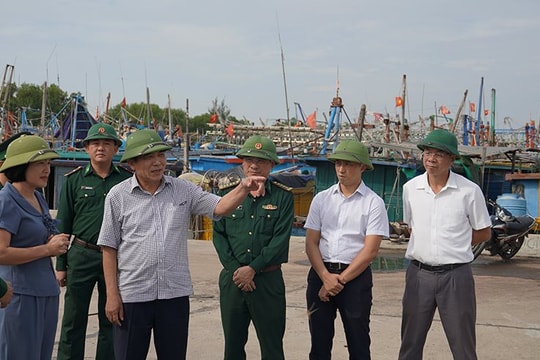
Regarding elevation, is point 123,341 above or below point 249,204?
below

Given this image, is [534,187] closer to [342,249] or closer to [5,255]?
[342,249]

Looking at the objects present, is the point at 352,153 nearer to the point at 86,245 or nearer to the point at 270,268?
the point at 270,268

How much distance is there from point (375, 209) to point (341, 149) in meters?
0.46

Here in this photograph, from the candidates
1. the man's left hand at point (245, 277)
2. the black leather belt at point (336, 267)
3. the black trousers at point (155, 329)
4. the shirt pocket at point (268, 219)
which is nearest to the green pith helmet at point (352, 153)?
the shirt pocket at point (268, 219)

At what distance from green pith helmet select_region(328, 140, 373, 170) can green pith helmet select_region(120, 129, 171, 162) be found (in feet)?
3.99

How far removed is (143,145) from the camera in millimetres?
3730

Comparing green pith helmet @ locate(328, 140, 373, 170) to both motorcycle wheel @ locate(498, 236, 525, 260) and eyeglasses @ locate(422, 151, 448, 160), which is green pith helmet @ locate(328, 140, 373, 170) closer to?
eyeglasses @ locate(422, 151, 448, 160)

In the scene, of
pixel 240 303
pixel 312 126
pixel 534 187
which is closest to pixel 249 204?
pixel 240 303

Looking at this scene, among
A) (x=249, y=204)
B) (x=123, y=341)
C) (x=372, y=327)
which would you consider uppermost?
(x=249, y=204)

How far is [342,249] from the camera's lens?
171 inches

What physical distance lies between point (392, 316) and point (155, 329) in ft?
12.1

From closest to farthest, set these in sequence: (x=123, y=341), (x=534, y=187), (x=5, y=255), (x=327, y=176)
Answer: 1. (x=5, y=255)
2. (x=123, y=341)
3. (x=534, y=187)
4. (x=327, y=176)

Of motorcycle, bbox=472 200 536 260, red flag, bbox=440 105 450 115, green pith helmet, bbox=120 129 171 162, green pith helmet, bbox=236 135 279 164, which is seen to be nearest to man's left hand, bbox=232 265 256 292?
green pith helmet, bbox=236 135 279 164

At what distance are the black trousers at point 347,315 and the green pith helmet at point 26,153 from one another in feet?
6.08
